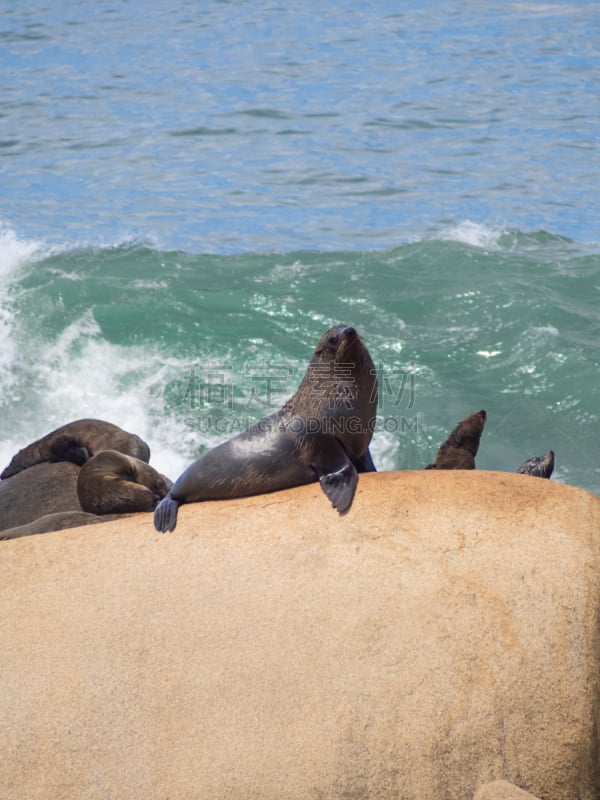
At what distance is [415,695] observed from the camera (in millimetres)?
3945

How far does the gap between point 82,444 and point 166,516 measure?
3.72 m

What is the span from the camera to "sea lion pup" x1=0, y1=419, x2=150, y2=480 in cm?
823

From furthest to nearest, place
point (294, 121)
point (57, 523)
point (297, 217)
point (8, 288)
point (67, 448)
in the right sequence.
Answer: point (294, 121) < point (297, 217) < point (8, 288) < point (67, 448) < point (57, 523)

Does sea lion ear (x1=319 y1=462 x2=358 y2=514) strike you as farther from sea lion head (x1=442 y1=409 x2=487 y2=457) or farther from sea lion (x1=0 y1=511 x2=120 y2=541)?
sea lion head (x1=442 y1=409 x2=487 y2=457)

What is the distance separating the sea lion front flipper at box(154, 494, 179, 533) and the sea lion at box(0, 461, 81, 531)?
2.25 metres

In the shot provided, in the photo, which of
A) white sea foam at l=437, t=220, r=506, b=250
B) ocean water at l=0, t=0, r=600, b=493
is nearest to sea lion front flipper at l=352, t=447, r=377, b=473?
ocean water at l=0, t=0, r=600, b=493

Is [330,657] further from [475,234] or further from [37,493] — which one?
[475,234]

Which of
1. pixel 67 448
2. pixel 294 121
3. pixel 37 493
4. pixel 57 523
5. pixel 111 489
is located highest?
pixel 57 523

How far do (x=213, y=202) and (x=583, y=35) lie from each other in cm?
1188

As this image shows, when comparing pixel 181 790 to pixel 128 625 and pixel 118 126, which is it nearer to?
pixel 128 625

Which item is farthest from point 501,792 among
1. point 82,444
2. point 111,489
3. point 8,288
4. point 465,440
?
point 8,288

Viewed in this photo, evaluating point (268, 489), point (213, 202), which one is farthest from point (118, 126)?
point (268, 489)

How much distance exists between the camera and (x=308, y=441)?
5.05m

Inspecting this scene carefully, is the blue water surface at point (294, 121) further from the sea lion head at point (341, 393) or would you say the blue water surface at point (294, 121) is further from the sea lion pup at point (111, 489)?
the sea lion head at point (341, 393)
